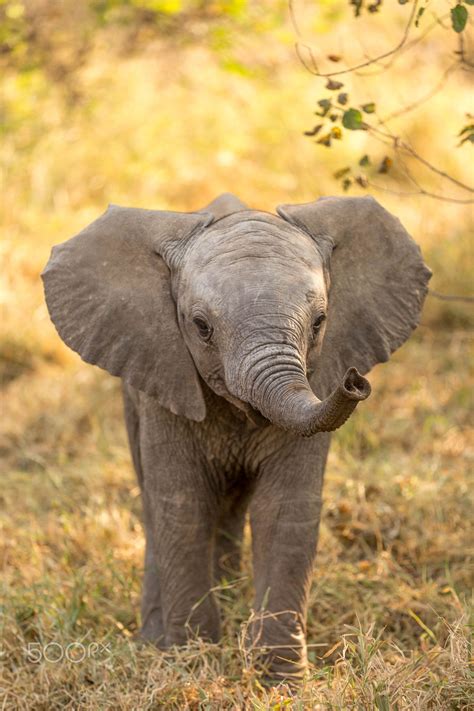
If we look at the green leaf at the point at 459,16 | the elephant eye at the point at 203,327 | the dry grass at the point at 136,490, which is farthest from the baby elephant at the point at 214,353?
the green leaf at the point at 459,16

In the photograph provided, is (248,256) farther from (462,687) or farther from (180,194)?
(180,194)

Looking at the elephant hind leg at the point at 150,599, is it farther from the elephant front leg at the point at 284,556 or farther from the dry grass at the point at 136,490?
the elephant front leg at the point at 284,556

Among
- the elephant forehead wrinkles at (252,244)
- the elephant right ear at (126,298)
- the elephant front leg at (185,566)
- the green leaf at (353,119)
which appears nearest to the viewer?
the elephant forehead wrinkles at (252,244)

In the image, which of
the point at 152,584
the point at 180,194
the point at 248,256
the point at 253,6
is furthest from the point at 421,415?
the point at 253,6

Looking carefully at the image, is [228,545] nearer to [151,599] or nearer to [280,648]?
[151,599]

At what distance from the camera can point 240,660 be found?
4301 millimetres

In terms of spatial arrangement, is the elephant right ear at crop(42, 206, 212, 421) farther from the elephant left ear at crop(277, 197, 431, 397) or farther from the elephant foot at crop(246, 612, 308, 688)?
the elephant foot at crop(246, 612, 308, 688)

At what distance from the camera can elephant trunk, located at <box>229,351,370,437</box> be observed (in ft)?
10.0

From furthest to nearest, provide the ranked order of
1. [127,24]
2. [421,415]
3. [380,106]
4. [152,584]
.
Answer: [380,106] < [127,24] < [421,415] < [152,584]

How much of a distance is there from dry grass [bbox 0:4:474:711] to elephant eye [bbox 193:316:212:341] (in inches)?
42.3

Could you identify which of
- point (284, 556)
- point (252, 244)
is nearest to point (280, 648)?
point (284, 556)

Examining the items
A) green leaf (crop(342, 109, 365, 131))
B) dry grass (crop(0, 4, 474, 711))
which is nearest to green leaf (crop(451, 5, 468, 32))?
green leaf (crop(342, 109, 365, 131))

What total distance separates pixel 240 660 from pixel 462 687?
0.89 meters

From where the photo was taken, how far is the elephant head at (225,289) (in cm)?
389
